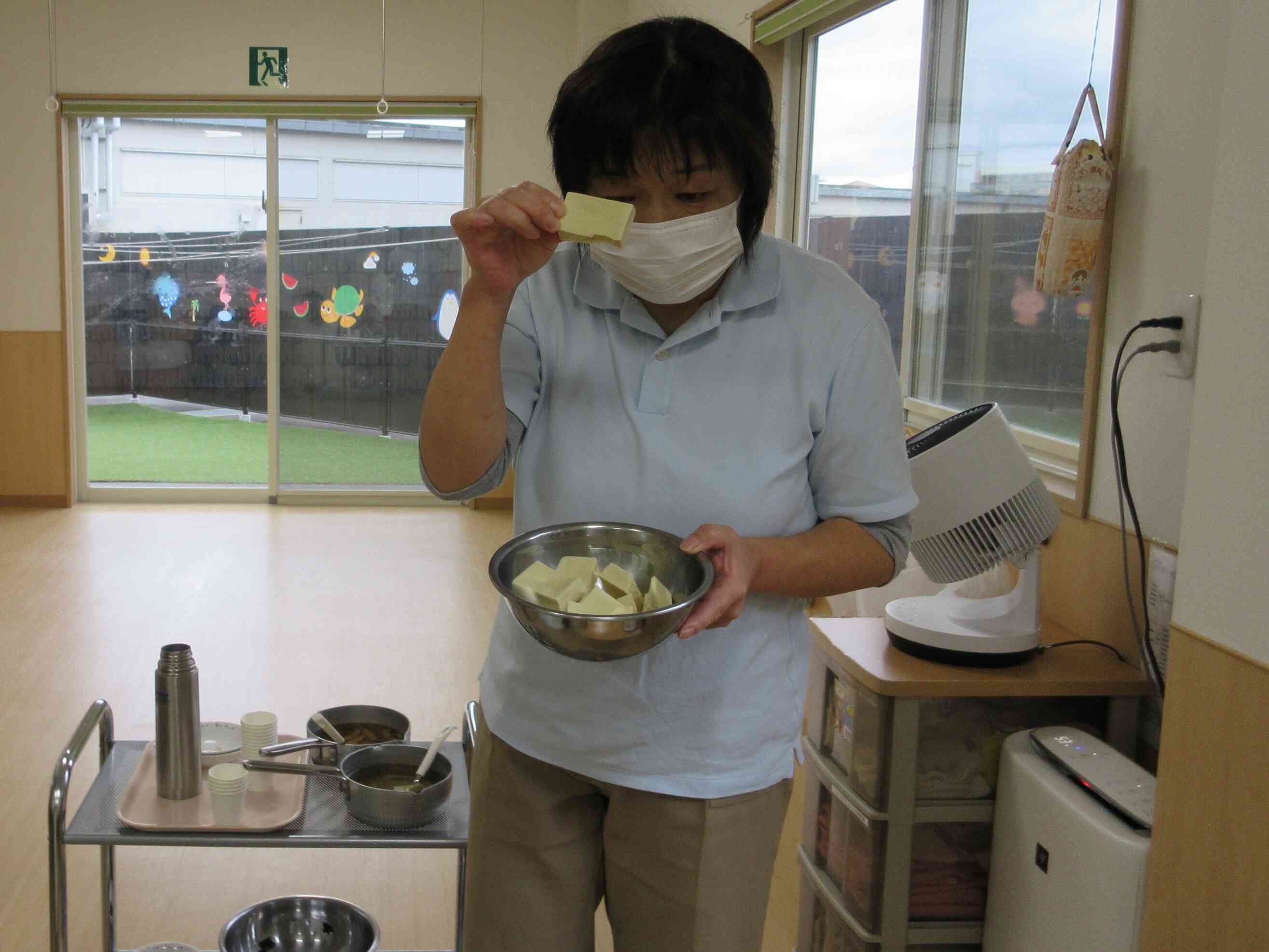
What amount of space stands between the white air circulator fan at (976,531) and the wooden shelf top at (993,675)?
0.03 meters

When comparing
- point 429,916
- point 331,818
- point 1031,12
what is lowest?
point 429,916

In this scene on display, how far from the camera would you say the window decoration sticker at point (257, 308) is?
6.66 metres

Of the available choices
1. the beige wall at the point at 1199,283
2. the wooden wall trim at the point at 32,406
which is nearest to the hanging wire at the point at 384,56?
the wooden wall trim at the point at 32,406

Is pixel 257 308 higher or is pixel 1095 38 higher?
pixel 1095 38

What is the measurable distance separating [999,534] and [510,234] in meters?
1.04

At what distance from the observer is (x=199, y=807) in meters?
1.57

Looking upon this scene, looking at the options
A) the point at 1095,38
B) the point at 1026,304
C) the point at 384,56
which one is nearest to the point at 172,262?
the point at 384,56

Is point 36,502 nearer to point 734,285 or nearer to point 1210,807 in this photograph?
point 734,285

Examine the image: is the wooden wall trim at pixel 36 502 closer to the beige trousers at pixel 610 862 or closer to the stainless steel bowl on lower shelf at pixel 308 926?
the stainless steel bowl on lower shelf at pixel 308 926

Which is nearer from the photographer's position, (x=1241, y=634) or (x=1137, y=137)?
(x=1241, y=634)

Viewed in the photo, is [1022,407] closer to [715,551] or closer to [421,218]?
[715,551]

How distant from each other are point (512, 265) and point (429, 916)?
1725mm

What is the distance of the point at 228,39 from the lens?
6184 mm

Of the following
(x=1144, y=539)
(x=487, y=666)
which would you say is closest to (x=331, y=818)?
(x=487, y=666)
